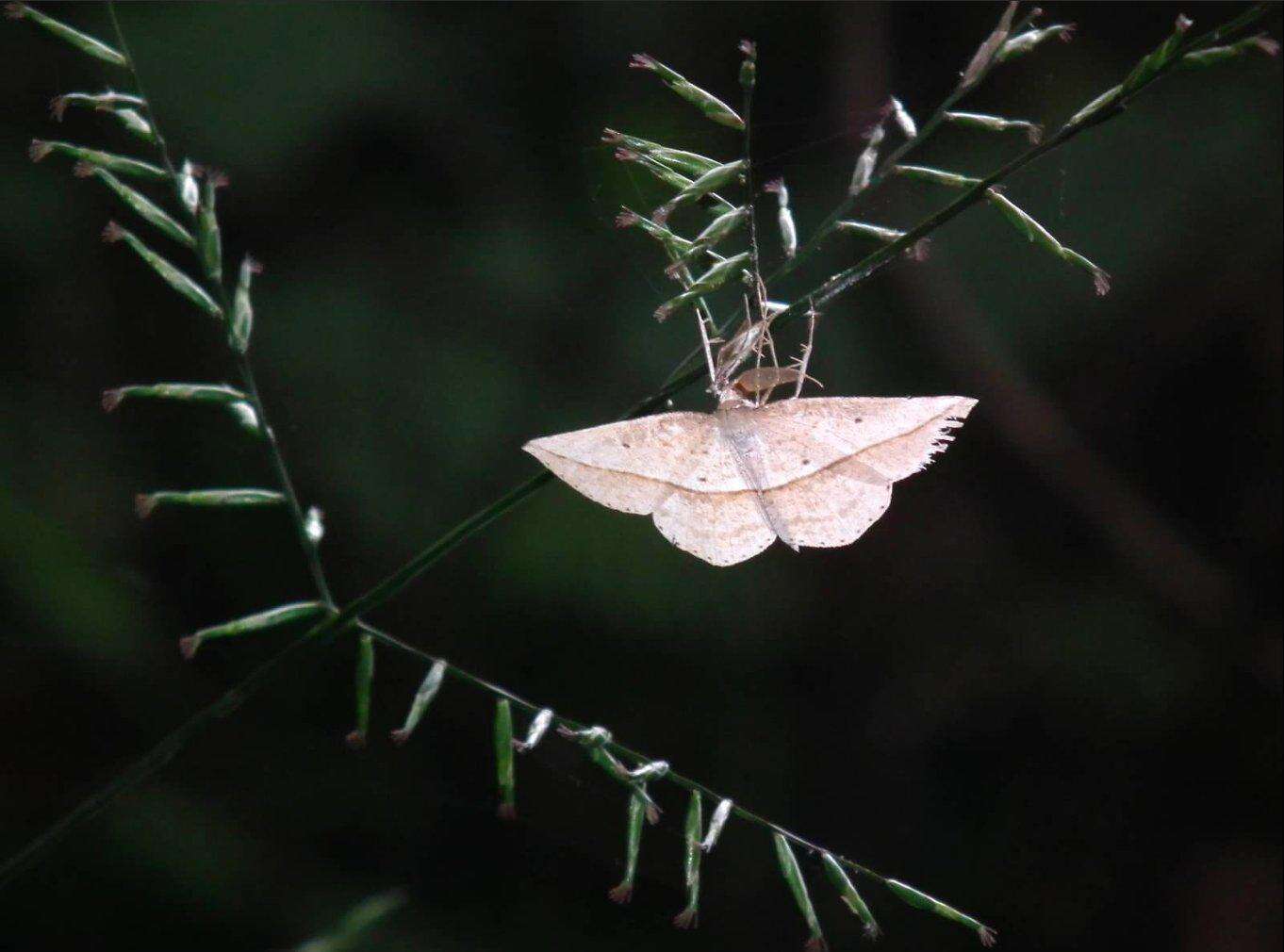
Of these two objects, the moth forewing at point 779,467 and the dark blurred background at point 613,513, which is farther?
the dark blurred background at point 613,513

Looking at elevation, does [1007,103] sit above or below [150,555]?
above

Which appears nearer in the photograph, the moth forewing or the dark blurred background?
the moth forewing

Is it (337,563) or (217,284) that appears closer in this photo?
(217,284)

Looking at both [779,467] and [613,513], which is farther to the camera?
[613,513]

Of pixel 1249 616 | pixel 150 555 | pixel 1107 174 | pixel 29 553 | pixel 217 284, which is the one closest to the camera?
Answer: pixel 217 284

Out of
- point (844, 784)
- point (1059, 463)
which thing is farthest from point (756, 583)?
point (1059, 463)

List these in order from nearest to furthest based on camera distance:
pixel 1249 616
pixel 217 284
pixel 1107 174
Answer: pixel 217 284, pixel 1107 174, pixel 1249 616

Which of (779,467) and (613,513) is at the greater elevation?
(779,467)

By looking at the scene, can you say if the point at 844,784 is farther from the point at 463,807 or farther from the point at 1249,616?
the point at 1249,616
